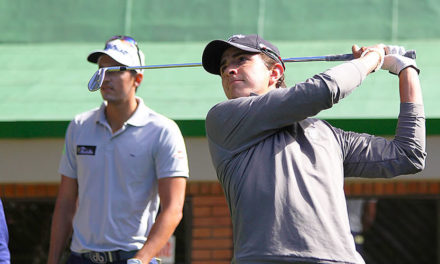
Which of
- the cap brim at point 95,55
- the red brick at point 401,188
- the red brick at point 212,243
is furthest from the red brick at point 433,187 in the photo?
the cap brim at point 95,55

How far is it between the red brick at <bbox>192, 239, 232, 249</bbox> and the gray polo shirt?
117 inches

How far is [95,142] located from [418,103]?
2012mm

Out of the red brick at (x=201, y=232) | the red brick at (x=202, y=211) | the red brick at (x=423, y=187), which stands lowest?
the red brick at (x=201, y=232)

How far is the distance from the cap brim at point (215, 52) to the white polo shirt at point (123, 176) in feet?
3.21

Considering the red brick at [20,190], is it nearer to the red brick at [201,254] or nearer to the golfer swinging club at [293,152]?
the red brick at [201,254]

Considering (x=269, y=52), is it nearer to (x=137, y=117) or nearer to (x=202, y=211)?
(x=137, y=117)

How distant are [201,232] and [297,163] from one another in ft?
10.8

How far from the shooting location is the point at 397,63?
328 centimetres

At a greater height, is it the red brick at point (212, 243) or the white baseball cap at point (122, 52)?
the white baseball cap at point (122, 52)

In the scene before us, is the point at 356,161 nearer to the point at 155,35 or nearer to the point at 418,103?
the point at 418,103

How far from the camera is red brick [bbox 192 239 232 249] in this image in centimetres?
624

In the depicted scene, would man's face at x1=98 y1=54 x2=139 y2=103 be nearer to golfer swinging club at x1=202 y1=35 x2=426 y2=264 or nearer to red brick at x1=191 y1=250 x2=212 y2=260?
golfer swinging club at x1=202 y1=35 x2=426 y2=264

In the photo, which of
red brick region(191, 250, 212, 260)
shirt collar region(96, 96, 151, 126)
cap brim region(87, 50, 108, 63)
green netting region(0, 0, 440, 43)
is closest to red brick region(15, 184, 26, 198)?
green netting region(0, 0, 440, 43)

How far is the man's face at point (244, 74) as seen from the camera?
10.9 ft
